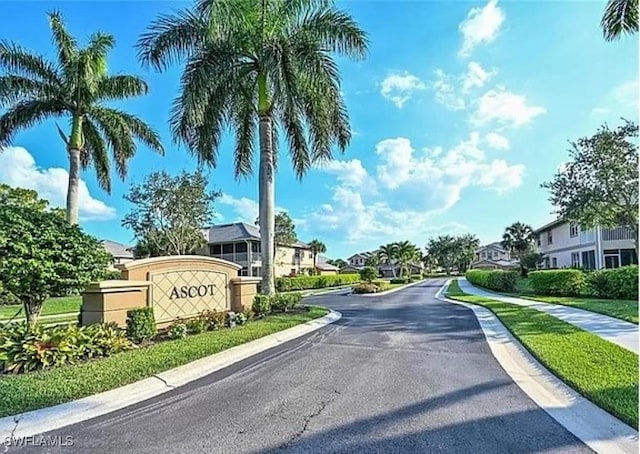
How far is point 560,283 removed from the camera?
19.7m

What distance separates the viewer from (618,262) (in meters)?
30.6

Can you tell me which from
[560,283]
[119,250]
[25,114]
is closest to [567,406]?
[560,283]

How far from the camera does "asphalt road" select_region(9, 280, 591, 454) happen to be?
394 cm

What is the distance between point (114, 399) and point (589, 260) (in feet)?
119

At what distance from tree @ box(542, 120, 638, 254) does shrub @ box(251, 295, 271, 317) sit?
16.5 metres

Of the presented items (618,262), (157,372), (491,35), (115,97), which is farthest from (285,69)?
(618,262)

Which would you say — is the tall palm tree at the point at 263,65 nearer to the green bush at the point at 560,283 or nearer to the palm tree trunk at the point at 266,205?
the palm tree trunk at the point at 266,205

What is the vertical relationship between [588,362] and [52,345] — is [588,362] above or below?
below

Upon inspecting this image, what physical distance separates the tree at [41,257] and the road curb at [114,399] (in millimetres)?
2804

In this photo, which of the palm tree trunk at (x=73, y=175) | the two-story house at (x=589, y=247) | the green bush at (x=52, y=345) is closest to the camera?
the green bush at (x=52, y=345)

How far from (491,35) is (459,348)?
8.18 metres

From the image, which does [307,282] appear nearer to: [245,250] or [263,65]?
[245,250]

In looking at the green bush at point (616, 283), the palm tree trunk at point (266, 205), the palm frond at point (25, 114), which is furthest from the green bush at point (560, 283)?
the palm frond at point (25, 114)

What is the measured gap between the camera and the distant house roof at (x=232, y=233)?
1619 inches
